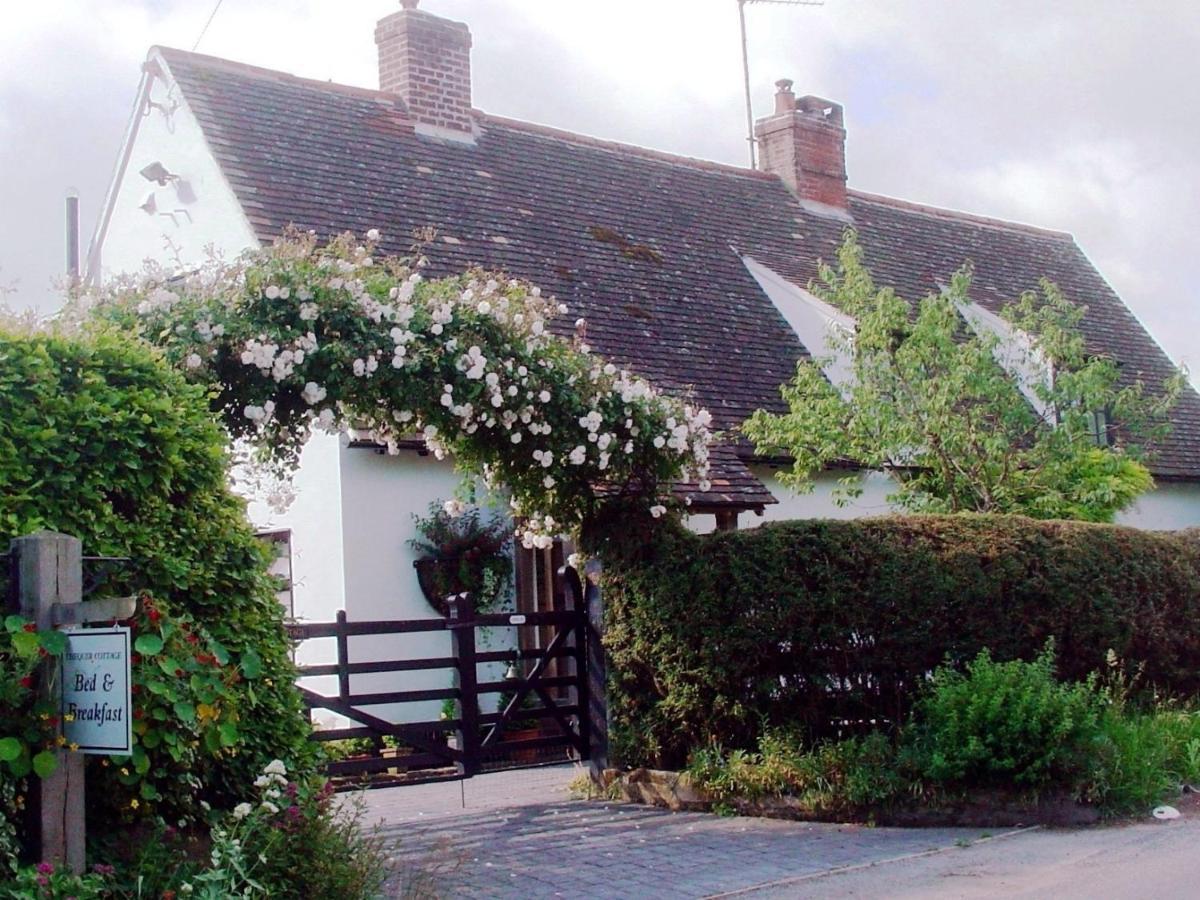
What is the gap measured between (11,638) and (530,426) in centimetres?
455

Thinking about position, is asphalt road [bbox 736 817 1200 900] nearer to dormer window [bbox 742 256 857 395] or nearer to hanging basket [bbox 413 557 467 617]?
hanging basket [bbox 413 557 467 617]

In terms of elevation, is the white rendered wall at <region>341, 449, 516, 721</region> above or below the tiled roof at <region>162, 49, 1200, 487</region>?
below

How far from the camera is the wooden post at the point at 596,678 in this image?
36.0ft

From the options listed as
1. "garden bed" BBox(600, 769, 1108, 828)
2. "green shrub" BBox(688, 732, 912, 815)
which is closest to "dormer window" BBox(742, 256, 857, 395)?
"green shrub" BBox(688, 732, 912, 815)

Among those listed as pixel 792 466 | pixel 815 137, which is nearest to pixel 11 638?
pixel 792 466

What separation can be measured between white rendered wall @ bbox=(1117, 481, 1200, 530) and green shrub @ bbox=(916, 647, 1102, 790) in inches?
453

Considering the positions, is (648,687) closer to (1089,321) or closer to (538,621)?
(538,621)

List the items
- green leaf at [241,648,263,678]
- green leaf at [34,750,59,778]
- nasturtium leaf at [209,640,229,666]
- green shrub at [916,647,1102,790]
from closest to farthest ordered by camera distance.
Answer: green leaf at [34,750,59,778]
nasturtium leaf at [209,640,229,666]
green leaf at [241,648,263,678]
green shrub at [916,647,1102,790]

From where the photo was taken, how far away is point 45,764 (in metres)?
5.47

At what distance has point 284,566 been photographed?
47.5 ft

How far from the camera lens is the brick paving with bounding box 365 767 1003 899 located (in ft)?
25.4

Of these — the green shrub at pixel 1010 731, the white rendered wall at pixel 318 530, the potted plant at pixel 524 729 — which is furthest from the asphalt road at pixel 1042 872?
the white rendered wall at pixel 318 530

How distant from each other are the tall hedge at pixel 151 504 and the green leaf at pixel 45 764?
0.44 m

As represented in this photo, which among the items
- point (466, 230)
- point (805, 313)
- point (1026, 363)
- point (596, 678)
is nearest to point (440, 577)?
point (596, 678)
